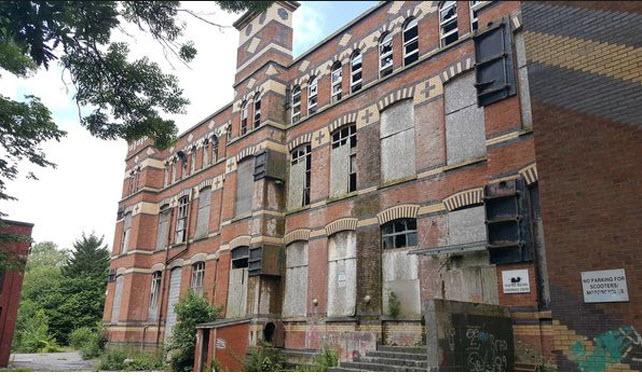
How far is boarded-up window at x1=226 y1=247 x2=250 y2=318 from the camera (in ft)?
61.5

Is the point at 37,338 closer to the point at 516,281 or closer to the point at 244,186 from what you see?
the point at 244,186

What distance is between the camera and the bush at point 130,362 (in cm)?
2056

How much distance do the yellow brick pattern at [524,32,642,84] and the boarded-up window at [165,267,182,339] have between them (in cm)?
2044

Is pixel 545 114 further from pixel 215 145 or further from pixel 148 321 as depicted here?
pixel 148 321

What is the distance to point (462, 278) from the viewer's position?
39.6ft

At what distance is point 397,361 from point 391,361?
209 mm

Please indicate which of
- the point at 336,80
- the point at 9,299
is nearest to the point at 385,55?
the point at 336,80

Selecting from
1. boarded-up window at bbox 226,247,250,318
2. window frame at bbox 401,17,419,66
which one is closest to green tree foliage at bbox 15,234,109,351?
boarded-up window at bbox 226,247,250,318

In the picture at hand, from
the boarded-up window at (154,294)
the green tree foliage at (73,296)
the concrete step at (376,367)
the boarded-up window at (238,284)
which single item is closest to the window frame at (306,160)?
the boarded-up window at (238,284)

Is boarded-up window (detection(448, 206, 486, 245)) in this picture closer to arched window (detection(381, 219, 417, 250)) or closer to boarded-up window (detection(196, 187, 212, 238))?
arched window (detection(381, 219, 417, 250))

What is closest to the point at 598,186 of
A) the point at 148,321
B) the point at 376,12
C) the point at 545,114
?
the point at 545,114

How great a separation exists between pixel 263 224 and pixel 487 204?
9.41 m

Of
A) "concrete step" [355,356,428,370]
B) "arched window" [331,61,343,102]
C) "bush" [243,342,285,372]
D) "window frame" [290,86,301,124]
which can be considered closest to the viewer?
"concrete step" [355,356,428,370]

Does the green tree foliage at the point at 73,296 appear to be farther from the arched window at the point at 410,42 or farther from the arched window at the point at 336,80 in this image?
the arched window at the point at 410,42
